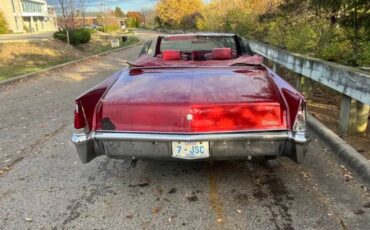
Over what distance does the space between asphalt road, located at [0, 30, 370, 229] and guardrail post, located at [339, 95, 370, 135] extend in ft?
1.48

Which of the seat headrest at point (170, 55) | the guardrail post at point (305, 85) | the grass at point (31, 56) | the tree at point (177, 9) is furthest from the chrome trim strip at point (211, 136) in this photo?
the tree at point (177, 9)

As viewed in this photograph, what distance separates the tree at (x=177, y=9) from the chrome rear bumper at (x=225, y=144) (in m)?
56.3

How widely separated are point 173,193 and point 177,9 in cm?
6154

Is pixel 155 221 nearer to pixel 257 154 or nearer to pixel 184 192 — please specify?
pixel 184 192

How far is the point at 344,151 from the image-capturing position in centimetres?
438

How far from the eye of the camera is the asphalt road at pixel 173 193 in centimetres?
320

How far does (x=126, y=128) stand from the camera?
359cm

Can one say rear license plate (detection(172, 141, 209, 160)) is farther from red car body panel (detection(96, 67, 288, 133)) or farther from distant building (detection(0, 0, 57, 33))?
distant building (detection(0, 0, 57, 33))

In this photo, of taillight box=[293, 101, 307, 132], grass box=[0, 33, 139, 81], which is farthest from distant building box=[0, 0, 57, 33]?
taillight box=[293, 101, 307, 132]

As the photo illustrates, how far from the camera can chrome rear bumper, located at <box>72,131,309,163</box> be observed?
343 cm

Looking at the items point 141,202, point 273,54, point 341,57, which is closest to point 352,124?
point 341,57

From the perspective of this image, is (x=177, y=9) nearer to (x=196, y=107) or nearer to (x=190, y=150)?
(x=196, y=107)

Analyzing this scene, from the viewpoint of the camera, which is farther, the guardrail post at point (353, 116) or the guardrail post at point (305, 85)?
the guardrail post at point (305, 85)

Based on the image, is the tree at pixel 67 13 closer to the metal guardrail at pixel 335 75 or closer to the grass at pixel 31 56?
the grass at pixel 31 56
